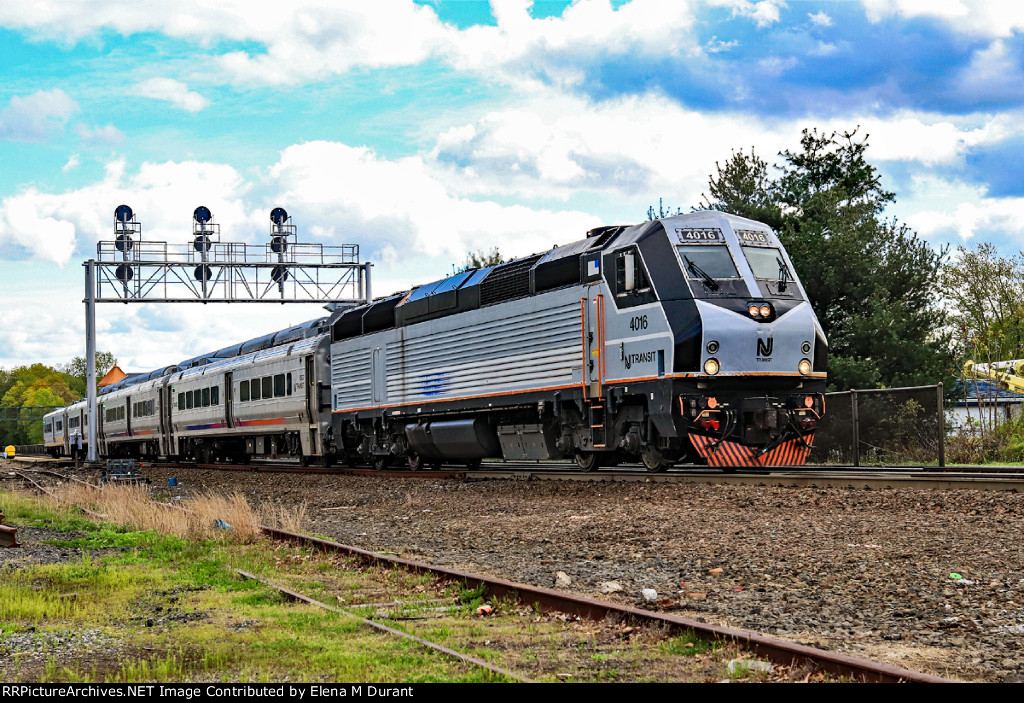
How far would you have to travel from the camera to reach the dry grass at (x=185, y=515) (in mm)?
13234

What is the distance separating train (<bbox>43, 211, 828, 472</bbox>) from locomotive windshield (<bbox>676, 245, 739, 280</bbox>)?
0.08 feet

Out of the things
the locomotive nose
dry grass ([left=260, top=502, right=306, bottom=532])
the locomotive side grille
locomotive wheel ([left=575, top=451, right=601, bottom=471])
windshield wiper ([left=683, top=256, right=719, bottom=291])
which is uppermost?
the locomotive side grille

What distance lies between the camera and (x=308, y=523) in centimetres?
1534

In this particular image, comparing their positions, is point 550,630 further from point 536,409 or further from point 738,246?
point 536,409

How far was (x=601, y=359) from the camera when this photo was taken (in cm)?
1748

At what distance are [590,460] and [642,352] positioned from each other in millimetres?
3093

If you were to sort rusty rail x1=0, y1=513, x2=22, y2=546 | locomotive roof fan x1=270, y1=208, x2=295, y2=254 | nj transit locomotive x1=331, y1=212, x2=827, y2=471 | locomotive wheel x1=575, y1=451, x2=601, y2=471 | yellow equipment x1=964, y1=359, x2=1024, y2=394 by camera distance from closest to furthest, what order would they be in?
rusty rail x1=0, y1=513, x2=22, y2=546 < nj transit locomotive x1=331, y1=212, x2=827, y2=471 < locomotive wheel x1=575, y1=451, x2=601, y2=471 < yellow equipment x1=964, y1=359, x2=1024, y2=394 < locomotive roof fan x1=270, y1=208, x2=295, y2=254

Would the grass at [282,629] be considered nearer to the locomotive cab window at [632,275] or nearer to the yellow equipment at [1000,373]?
the locomotive cab window at [632,275]

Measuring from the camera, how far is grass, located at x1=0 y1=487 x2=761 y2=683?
19.4 ft

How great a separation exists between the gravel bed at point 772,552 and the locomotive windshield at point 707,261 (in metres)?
3.33

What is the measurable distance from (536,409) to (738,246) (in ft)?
16.7

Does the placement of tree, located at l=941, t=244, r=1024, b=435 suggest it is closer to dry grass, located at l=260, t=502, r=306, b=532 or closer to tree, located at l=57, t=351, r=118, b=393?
dry grass, located at l=260, t=502, r=306, b=532

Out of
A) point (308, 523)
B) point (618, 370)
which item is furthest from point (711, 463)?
point (308, 523)

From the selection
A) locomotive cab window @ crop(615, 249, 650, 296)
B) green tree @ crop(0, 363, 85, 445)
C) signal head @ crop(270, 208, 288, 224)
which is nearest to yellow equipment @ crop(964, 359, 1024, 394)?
locomotive cab window @ crop(615, 249, 650, 296)
